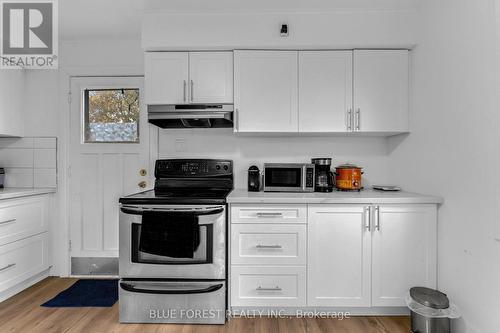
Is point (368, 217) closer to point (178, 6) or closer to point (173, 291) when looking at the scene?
point (173, 291)

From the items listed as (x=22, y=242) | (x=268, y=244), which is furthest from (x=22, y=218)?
(x=268, y=244)

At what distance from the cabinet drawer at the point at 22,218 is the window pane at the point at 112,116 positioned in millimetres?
767

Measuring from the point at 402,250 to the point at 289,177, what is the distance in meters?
1.01

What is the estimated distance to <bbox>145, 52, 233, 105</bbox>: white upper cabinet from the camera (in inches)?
94.7

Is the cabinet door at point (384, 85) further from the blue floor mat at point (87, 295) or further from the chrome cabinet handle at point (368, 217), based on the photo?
the blue floor mat at point (87, 295)

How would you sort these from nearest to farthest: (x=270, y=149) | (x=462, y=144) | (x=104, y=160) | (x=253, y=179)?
(x=462, y=144) → (x=253, y=179) → (x=270, y=149) → (x=104, y=160)

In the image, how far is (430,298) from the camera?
72.4 inches

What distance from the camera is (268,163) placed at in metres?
2.59

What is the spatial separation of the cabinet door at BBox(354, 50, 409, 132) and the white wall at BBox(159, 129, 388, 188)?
1.26 feet

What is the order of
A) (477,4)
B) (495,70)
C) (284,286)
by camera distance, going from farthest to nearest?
(284,286)
(477,4)
(495,70)

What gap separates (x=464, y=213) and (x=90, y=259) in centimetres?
323

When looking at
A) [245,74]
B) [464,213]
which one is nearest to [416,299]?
[464,213]

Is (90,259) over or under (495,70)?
under

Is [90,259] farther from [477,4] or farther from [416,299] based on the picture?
[477,4]
